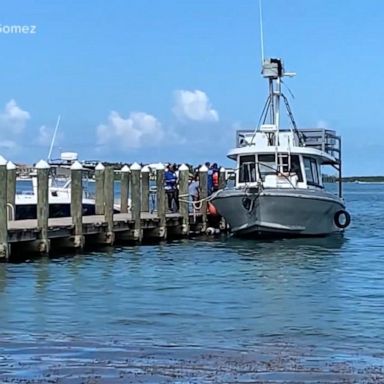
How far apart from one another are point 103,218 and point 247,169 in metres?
5.57

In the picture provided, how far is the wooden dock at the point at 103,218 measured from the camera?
74.7 ft

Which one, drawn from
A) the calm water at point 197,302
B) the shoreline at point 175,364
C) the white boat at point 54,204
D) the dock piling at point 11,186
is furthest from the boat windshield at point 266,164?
the shoreline at point 175,364

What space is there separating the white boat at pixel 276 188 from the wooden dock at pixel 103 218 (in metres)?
1.49

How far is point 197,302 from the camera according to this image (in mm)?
17078

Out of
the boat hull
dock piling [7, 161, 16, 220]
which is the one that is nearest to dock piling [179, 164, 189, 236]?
the boat hull

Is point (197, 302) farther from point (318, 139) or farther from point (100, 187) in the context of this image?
point (318, 139)

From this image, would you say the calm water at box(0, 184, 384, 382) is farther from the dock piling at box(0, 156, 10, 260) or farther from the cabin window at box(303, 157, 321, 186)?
the cabin window at box(303, 157, 321, 186)

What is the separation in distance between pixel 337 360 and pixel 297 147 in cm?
1917

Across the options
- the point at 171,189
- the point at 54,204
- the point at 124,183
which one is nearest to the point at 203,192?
the point at 171,189

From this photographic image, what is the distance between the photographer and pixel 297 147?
30125mm

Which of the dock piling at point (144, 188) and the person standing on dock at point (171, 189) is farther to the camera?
the person standing on dock at point (171, 189)

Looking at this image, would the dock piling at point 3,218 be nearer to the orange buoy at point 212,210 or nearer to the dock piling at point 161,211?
the dock piling at point 161,211

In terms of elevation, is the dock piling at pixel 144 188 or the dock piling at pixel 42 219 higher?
the dock piling at pixel 144 188

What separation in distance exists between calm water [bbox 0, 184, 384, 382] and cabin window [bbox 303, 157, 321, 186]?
3089 millimetres
